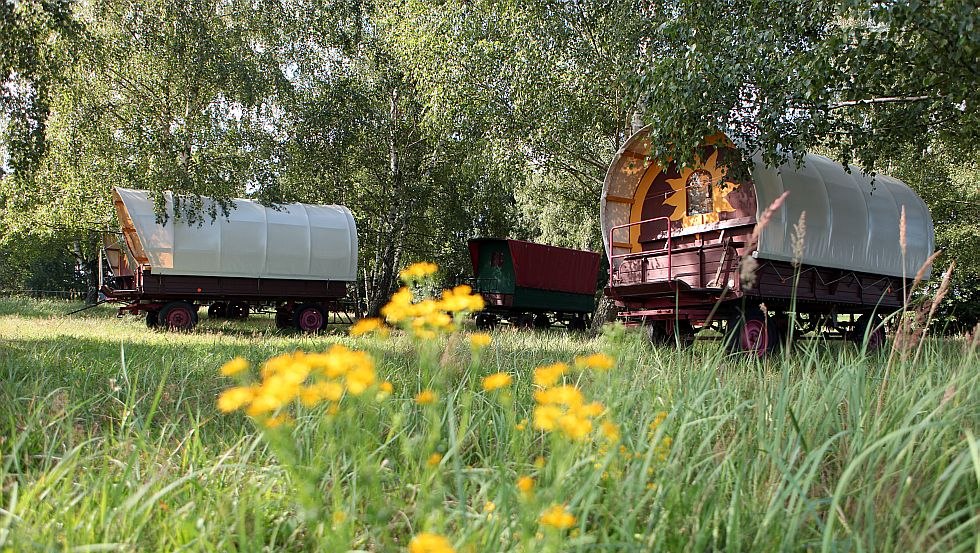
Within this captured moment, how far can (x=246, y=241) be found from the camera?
15.2 meters

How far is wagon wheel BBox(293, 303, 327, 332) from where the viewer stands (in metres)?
16.0

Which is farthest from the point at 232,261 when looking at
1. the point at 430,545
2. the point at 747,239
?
the point at 430,545

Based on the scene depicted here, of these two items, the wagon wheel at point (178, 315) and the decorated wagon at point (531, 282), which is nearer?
the wagon wheel at point (178, 315)

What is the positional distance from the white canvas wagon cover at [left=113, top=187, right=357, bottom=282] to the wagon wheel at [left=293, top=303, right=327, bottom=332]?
82cm

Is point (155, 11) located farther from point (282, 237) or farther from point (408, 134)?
point (408, 134)

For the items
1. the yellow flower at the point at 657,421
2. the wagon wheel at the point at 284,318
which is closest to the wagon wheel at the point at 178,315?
the wagon wheel at the point at 284,318

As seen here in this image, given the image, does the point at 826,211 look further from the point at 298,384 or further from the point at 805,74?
the point at 298,384

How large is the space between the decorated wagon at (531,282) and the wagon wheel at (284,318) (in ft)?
17.6

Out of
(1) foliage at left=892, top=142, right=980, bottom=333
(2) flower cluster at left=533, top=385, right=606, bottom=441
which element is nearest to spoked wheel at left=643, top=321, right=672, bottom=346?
(2) flower cluster at left=533, top=385, right=606, bottom=441

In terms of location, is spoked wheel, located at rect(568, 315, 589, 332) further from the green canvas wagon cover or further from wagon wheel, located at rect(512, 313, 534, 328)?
wagon wheel, located at rect(512, 313, 534, 328)

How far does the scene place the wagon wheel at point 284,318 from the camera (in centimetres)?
1634

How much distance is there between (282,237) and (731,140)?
11.4 metres

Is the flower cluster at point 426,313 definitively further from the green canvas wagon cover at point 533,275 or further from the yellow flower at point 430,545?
the green canvas wagon cover at point 533,275

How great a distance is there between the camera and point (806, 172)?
970 centimetres
